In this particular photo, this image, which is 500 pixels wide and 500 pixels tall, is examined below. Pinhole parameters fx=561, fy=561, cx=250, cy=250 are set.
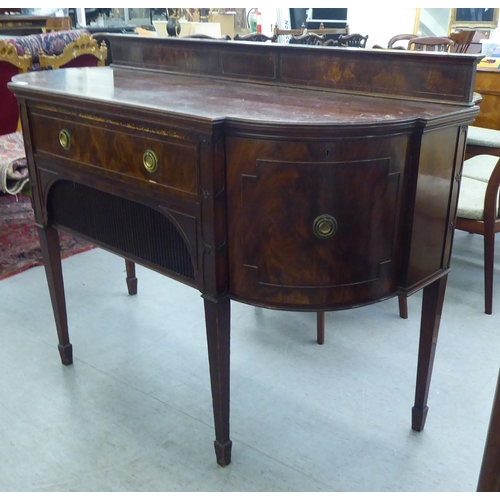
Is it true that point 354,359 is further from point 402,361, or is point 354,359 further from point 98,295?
point 98,295

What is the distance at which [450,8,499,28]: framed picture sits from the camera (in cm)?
513

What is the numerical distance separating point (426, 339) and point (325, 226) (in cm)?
51

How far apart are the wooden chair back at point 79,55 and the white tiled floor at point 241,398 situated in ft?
4.47

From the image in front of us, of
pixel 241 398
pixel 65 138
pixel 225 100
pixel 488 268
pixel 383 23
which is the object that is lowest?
pixel 241 398

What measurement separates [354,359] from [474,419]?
418 millimetres

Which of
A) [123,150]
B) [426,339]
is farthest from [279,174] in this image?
[426,339]

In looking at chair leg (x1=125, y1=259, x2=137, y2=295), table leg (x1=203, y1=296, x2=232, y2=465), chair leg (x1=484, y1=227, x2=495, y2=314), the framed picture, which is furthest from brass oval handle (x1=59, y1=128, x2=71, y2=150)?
the framed picture

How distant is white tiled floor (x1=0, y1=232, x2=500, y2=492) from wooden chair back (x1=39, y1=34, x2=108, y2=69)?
1362mm

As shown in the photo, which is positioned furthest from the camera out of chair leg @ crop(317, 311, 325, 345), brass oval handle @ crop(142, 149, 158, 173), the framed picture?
the framed picture

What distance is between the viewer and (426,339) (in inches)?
55.6

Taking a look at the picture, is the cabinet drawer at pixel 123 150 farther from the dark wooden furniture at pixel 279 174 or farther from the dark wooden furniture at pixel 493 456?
the dark wooden furniture at pixel 493 456

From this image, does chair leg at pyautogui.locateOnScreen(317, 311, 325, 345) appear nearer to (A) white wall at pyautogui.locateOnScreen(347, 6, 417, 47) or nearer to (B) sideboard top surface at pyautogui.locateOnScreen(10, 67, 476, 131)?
(B) sideboard top surface at pyautogui.locateOnScreen(10, 67, 476, 131)

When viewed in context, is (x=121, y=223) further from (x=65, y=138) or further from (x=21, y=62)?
(x=21, y=62)

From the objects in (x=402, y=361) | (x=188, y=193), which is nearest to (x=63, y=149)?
(x=188, y=193)
